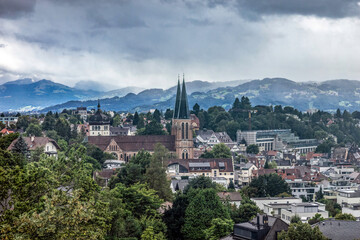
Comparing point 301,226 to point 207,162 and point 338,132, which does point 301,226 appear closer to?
point 207,162

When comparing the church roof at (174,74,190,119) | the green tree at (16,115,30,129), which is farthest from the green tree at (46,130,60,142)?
the church roof at (174,74,190,119)

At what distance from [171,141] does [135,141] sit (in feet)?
21.7

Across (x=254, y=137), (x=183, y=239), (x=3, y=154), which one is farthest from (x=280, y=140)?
(x=3, y=154)

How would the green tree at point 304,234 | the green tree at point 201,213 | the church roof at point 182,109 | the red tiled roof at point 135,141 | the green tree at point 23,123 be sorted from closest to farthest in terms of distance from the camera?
the green tree at point 304,234 → the green tree at point 201,213 → the church roof at point 182,109 → the red tiled roof at point 135,141 → the green tree at point 23,123

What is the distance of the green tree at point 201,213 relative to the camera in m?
41.7

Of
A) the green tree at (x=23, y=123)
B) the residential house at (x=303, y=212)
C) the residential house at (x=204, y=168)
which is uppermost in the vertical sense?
the green tree at (x=23, y=123)

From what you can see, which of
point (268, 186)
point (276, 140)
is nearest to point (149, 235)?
point (268, 186)

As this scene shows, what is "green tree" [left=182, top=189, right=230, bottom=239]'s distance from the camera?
137 feet

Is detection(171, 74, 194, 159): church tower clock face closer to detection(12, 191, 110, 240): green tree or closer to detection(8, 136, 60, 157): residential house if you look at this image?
detection(8, 136, 60, 157): residential house

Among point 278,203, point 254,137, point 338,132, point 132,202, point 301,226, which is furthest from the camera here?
point 338,132

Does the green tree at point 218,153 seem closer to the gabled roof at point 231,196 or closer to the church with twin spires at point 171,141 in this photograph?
the church with twin spires at point 171,141

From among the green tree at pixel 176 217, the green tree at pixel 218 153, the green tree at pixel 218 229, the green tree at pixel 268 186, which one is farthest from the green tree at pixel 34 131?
the green tree at pixel 218 229

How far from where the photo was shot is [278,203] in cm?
5959

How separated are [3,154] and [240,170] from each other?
58.0 meters
